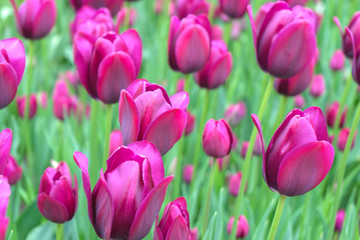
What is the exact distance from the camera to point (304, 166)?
0.72m

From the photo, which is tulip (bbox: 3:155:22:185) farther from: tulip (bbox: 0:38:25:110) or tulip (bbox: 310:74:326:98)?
tulip (bbox: 310:74:326:98)

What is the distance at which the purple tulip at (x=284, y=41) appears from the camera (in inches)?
38.9

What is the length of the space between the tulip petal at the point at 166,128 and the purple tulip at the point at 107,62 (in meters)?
0.21

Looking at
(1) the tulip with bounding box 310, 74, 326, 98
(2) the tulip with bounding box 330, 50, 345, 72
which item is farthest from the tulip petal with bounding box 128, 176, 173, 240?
(2) the tulip with bounding box 330, 50, 345, 72

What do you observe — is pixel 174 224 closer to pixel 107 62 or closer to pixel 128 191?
pixel 128 191

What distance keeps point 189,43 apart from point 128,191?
0.55 m

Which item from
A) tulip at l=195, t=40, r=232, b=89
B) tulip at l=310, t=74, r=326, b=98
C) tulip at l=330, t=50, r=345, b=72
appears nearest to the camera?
tulip at l=195, t=40, r=232, b=89

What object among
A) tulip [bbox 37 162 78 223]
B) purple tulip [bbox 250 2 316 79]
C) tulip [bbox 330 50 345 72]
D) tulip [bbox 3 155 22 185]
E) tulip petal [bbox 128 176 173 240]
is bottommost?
tulip [bbox 3 155 22 185]

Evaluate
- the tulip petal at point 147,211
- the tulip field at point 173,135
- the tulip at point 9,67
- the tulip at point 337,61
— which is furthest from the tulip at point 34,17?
the tulip at point 337,61

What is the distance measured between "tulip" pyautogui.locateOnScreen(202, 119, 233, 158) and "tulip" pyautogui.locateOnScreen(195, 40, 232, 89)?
22 cm

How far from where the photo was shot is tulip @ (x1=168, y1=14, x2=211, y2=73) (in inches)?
44.5

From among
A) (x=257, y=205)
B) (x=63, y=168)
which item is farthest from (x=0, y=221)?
(x=257, y=205)

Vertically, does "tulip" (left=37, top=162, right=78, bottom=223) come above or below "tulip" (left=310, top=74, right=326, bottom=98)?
above

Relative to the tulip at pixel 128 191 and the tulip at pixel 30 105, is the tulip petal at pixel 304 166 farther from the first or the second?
the tulip at pixel 30 105
